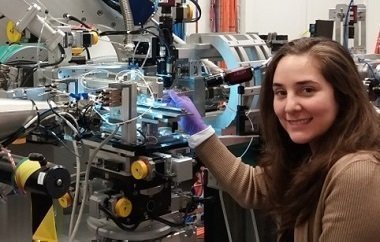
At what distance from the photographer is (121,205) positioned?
1.99m

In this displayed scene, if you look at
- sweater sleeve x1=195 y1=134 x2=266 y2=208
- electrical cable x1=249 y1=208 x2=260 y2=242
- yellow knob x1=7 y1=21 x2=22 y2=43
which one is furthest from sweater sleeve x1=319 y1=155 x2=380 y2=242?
yellow knob x1=7 y1=21 x2=22 y2=43

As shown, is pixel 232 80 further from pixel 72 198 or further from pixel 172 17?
pixel 72 198

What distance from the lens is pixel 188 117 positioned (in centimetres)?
212

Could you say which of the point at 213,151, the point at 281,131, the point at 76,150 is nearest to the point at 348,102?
the point at 281,131

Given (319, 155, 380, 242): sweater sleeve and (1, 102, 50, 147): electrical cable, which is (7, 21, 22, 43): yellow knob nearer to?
(1, 102, 50, 147): electrical cable

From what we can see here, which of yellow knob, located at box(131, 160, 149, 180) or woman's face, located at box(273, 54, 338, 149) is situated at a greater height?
woman's face, located at box(273, 54, 338, 149)

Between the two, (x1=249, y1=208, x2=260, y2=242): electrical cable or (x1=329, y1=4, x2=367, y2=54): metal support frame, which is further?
(x1=329, y1=4, x2=367, y2=54): metal support frame

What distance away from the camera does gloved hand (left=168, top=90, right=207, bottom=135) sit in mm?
2117

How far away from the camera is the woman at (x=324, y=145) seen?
144 centimetres

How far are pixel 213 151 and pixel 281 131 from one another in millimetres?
306

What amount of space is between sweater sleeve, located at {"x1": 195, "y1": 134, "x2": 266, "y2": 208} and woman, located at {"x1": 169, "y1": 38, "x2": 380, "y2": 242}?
190mm

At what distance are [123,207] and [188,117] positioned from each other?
42cm

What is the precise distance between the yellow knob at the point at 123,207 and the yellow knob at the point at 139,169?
0.35 feet

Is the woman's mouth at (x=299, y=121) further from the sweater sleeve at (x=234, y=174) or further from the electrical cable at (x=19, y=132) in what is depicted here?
the electrical cable at (x=19, y=132)
